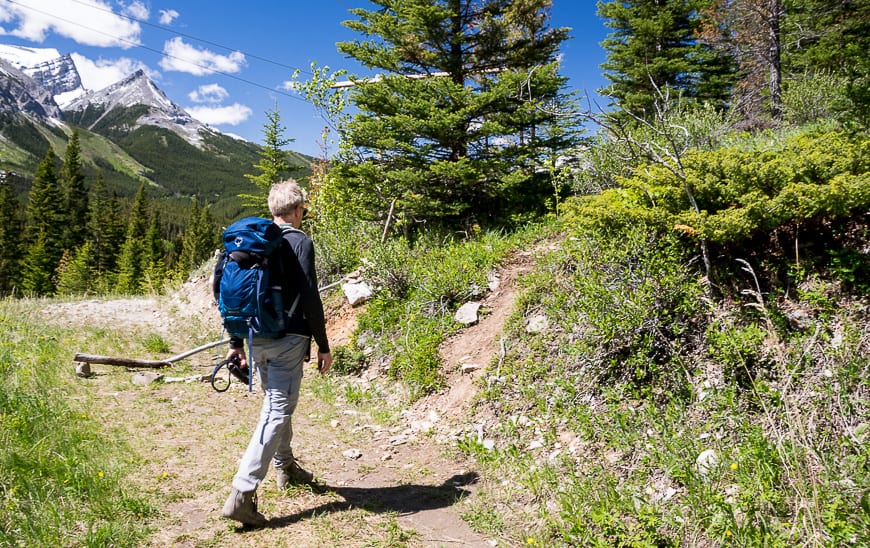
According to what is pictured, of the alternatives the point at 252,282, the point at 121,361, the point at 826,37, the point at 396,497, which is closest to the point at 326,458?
the point at 396,497

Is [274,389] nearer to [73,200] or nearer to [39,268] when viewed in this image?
[39,268]

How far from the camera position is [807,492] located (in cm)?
230

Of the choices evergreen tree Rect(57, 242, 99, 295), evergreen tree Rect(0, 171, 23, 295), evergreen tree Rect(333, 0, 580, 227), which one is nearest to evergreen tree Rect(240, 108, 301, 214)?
evergreen tree Rect(333, 0, 580, 227)

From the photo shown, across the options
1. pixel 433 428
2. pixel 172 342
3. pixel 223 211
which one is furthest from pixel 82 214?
pixel 223 211

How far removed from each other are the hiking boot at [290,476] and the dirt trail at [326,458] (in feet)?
0.21

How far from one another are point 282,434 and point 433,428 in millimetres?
1971

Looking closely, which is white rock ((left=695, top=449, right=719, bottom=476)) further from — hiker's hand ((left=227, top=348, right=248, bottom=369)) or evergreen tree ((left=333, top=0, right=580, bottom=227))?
evergreen tree ((left=333, top=0, right=580, bottom=227))

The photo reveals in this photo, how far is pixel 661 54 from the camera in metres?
18.2

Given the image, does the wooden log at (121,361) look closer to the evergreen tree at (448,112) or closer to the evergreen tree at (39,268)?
the evergreen tree at (448,112)

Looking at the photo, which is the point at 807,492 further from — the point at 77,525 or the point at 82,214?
the point at 82,214

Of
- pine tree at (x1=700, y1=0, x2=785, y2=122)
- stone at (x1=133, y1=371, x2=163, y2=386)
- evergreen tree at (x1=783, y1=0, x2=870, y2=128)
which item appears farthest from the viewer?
evergreen tree at (x1=783, y1=0, x2=870, y2=128)

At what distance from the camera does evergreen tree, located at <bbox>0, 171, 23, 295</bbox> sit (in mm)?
53531

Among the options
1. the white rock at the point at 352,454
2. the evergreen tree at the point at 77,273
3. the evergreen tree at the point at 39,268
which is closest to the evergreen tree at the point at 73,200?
the evergreen tree at the point at 77,273

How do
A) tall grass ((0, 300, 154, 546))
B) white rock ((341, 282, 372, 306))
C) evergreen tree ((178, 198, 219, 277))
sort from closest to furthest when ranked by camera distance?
tall grass ((0, 300, 154, 546)) < white rock ((341, 282, 372, 306)) < evergreen tree ((178, 198, 219, 277))
